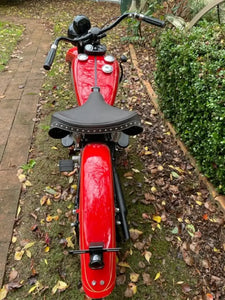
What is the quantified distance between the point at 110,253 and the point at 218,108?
171 centimetres

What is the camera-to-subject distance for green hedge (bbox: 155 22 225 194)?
103 inches

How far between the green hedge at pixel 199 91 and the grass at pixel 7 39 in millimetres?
3674

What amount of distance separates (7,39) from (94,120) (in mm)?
6330

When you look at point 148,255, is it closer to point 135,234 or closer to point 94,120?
point 135,234

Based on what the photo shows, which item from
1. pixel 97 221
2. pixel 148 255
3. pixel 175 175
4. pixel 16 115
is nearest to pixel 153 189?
pixel 175 175

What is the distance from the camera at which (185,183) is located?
3135 millimetres

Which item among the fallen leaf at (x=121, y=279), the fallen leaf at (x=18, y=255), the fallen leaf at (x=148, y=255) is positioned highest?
the fallen leaf at (x=148, y=255)

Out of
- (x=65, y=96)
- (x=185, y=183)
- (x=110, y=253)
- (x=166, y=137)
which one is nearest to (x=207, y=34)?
(x=166, y=137)

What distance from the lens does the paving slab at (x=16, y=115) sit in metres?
2.76

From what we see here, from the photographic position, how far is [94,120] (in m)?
1.75

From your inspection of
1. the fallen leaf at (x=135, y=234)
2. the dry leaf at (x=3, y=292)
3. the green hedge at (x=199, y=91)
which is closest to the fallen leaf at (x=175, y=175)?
the green hedge at (x=199, y=91)

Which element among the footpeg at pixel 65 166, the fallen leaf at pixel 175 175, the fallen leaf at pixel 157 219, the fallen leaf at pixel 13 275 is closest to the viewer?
the fallen leaf at pixel 13 275

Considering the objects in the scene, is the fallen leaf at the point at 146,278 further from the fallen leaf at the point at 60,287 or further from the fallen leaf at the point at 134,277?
the fallen leaf at the point at 60,287

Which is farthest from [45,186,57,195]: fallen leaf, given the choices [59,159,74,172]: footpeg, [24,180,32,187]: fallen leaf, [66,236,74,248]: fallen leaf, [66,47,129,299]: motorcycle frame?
[66,47,129,299]: motorcycle frame
